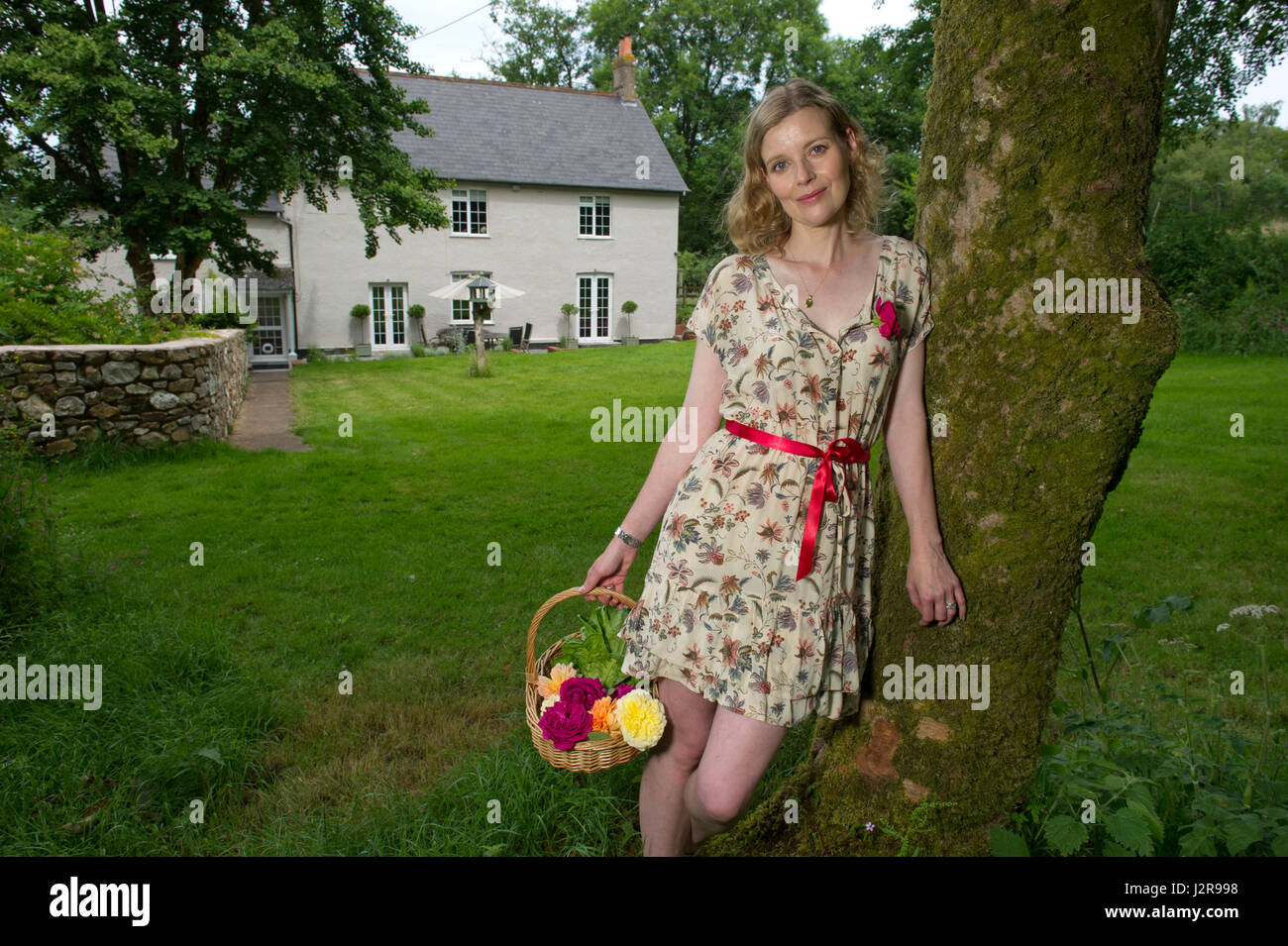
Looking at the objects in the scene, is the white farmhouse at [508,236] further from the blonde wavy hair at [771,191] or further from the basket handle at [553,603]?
the blonde wavy hair at [771,191]

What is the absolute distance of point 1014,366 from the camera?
2094 millimetres

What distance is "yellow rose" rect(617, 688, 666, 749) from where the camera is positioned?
2.24 metres

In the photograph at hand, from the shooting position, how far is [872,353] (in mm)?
2082

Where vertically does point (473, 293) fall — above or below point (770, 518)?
above

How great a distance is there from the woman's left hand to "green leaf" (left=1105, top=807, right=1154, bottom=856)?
1.83ft

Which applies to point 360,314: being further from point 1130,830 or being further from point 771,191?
point 1130,830

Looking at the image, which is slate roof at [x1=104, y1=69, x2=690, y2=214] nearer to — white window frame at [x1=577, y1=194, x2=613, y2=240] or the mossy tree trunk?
white window frame at [x1=577, y1=194, x2=613, y2=240]

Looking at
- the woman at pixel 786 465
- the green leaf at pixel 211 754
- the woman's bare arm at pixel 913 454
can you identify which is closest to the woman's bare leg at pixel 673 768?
the woman at pixel 786 465

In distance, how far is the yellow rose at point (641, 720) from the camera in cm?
224

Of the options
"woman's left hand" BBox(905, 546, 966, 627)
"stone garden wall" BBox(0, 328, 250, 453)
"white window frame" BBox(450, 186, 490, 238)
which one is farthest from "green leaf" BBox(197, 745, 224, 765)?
"white window frame" BBox(450, 186, 490, 238)

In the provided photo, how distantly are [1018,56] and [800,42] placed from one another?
35363mm

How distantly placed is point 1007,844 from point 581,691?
1188mm
